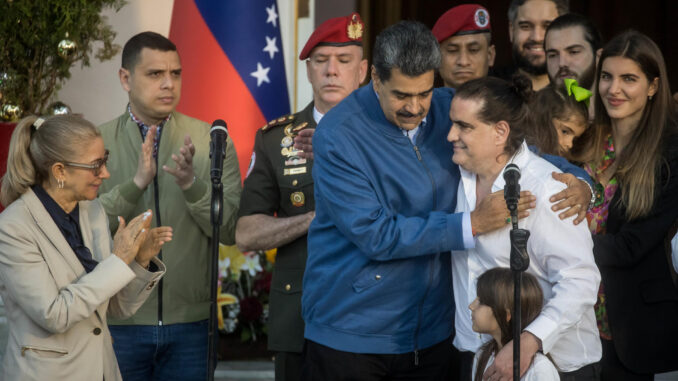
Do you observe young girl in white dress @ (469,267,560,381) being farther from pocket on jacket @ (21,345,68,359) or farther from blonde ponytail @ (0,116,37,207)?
blonde ponytail @ (0,116,37,207)

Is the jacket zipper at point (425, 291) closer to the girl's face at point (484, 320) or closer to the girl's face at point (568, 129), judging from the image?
the girl's face at point (484, 320)

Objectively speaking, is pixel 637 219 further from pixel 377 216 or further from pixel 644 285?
pixel 377 216

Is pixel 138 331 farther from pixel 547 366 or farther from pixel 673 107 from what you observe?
pixel 673 107

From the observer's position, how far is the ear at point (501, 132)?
9.71 feet

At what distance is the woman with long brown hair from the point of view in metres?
3.46

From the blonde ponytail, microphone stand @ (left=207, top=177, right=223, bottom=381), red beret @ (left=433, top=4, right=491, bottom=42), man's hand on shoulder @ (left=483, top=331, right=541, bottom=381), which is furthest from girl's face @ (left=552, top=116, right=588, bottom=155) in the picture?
the blonde ponytail

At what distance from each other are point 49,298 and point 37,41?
243 cm

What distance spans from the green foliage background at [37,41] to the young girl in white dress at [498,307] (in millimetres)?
3055

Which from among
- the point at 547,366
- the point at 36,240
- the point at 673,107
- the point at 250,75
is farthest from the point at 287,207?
the point at 250,75

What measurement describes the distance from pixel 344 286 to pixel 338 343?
19cm

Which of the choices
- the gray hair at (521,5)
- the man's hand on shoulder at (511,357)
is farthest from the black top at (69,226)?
the gray hair at (521,5)

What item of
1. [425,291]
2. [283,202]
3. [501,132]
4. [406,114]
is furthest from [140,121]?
[501,132]

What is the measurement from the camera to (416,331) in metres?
3.08

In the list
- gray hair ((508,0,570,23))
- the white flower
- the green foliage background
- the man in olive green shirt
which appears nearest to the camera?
the man in olive green shirt
